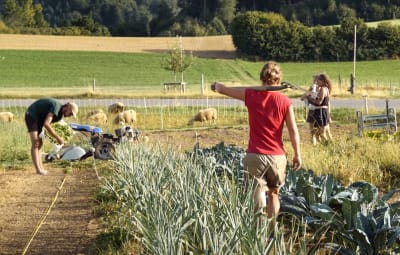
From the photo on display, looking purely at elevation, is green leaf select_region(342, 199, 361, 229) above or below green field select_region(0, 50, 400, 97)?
above

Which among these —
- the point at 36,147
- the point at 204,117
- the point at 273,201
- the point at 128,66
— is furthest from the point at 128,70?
the point at 273,201

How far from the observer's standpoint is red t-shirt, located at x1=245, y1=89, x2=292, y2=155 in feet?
19.6

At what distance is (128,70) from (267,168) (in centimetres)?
5177

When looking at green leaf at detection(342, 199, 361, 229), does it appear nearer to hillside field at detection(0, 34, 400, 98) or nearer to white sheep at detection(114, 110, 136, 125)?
white sheep at detection(114, 110, 136, 125)

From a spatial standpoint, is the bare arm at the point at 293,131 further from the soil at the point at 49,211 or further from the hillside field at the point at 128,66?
the hillside field at the point at 128,66

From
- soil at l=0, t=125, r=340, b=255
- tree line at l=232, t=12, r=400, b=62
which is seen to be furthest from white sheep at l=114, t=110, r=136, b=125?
tree line at l=232, t=12, r=400, b=62

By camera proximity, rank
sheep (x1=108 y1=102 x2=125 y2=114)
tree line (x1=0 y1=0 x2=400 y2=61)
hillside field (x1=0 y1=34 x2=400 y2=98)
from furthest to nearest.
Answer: tree line (x1=0 y1=0 x2=400 y2=61)
hillside field (x1=0 y1=34 x2=400 y2=98)
sheep (x1=108 y1=102 x2=125 y2=114)

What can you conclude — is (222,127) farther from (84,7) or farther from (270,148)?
(84,7)

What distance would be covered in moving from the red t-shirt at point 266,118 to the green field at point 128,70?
131 ft

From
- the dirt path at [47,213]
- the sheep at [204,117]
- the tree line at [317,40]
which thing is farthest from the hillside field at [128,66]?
the dirt path at [47,213]

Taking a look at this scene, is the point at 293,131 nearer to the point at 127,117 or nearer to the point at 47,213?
the point at 47,213

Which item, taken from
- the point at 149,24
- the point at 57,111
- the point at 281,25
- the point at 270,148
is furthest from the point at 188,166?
the point at 149,24

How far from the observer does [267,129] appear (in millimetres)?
6016

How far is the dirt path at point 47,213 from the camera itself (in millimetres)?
6567
